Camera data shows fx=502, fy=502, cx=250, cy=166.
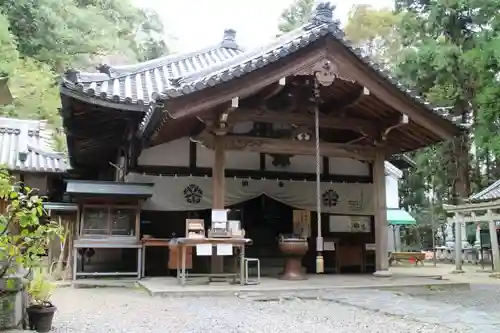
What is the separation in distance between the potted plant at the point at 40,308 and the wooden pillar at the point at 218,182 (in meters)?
4.40

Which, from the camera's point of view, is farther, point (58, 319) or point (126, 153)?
point (126, 153)

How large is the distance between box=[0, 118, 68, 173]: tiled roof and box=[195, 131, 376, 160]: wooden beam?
25.0ft

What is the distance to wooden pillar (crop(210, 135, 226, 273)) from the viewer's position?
9.23m

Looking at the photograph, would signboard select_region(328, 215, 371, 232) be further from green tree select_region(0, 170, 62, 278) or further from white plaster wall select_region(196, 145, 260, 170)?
green tree select_region(0, 170, 62, 278)

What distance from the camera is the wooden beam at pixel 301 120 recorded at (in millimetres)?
9586

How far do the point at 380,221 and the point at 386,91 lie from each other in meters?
2.68

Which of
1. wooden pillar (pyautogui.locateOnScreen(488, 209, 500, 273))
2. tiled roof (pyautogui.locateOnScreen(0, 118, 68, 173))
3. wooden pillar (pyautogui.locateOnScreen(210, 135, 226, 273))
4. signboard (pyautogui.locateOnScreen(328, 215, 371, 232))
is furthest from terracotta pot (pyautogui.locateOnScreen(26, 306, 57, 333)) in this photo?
wooden pillar (pyautogui.locateOnScreen(488, 209, 500, 273))

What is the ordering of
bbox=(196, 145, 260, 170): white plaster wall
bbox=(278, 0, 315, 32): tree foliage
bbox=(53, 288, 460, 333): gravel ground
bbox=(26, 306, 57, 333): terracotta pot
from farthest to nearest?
bbox=(278, 0, 315, 32): tree foliage < bbox=(196, 145, 260, 170): white plaster wall < bbox=(53, 288, 460, 333): gravel ground < bbox=(26, 306, 57, 333): terracotta pot

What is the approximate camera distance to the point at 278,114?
32.4 ft

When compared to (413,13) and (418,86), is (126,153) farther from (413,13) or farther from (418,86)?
(413,13)

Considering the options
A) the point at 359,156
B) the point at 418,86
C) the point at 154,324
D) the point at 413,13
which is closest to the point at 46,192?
the point at 359,156

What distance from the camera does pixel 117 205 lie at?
10062 mm

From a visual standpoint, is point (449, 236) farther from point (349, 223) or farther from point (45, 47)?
point (45, 47)

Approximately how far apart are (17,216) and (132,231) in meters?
6.01
